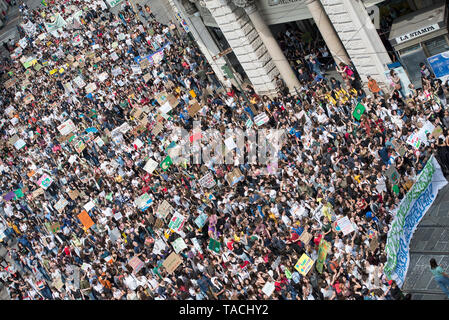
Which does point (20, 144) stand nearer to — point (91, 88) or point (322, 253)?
point (91, 88)

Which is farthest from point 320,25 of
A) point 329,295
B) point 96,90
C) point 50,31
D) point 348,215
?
point 50,31

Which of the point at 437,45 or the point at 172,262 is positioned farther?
the point at 172,262

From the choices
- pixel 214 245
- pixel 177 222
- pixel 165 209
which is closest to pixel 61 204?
pixel 165 209

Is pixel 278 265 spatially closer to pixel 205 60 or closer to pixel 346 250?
pixel 346 250

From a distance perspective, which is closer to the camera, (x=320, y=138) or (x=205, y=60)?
(x=320, y=138)
